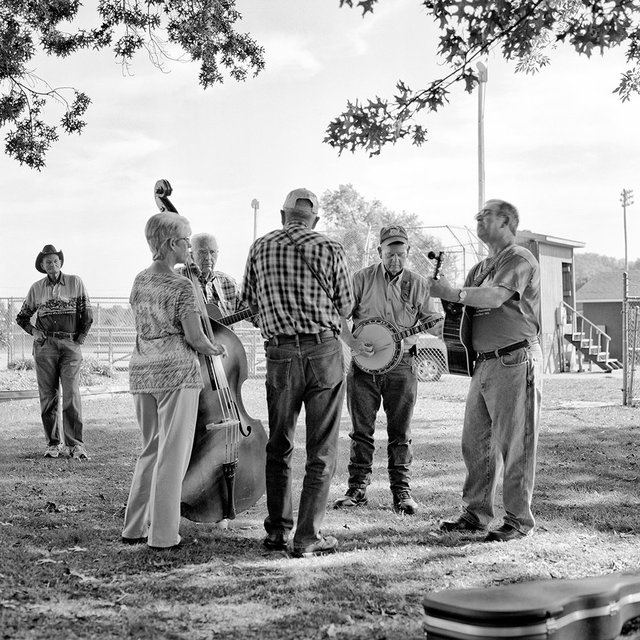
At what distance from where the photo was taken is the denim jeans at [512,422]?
559cm

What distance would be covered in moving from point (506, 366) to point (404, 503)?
1.50 m

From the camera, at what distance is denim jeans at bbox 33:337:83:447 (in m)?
9.38

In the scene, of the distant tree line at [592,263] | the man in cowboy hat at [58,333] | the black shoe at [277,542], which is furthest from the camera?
the distant tree line at [592,263]

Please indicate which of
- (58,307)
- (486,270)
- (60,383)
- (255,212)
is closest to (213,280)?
(486,270)

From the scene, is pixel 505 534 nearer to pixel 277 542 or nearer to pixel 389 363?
pixel 277 542

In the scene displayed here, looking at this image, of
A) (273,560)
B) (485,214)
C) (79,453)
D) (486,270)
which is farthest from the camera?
(79,453)

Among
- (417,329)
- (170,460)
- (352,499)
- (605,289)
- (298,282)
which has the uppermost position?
(605,289)

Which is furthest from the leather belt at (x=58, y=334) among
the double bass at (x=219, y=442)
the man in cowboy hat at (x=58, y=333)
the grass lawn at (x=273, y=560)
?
the double bass at (x=219, y=442)

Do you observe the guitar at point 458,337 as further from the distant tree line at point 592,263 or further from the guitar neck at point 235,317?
the distant tree line at point 592,263

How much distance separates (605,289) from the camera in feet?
145

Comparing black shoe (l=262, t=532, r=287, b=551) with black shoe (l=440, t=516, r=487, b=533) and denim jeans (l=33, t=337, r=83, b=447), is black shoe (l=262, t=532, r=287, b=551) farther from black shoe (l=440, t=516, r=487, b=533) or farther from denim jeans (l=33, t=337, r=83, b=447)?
denim jeans (l=33, t=337, r=83, b=447)

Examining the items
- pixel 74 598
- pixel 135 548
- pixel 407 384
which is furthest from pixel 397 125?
pixel 74 598

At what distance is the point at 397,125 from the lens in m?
7.02

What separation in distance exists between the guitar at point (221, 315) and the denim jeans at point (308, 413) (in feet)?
2.35
